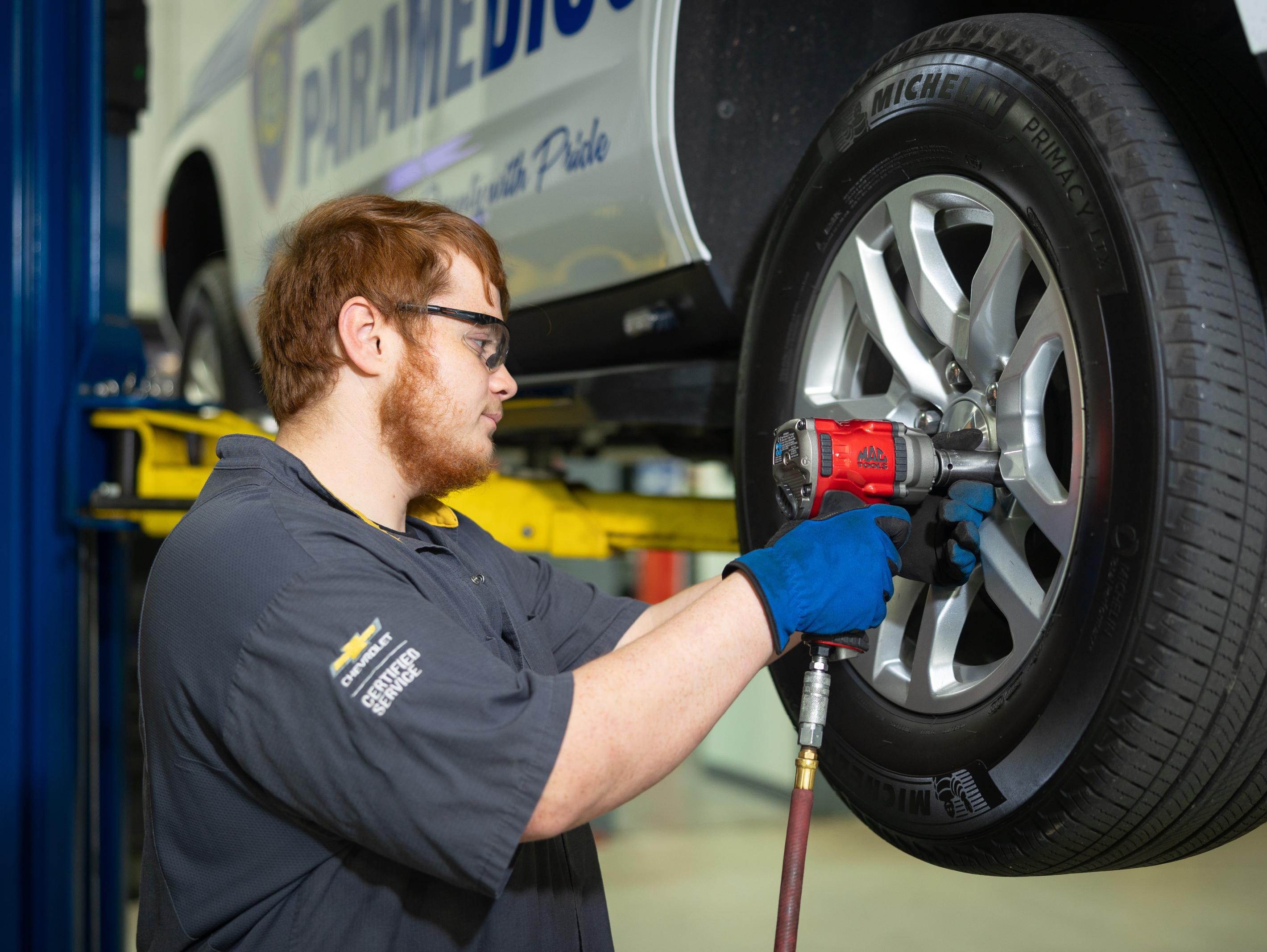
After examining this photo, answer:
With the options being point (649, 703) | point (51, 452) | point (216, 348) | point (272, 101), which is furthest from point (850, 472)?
point (216, 348)

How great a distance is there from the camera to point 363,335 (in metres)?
1.34

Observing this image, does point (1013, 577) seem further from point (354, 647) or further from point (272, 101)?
point (272, 101)

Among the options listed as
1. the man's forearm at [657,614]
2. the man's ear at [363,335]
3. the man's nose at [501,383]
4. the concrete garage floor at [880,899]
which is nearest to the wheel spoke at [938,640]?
the man's forearm at [657,614]

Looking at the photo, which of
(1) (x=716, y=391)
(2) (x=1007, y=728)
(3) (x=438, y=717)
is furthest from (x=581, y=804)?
(1) (x=716, y=391)

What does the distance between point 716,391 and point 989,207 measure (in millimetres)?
619

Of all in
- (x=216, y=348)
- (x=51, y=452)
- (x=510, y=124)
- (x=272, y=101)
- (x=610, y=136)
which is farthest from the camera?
(x=216, y=348)

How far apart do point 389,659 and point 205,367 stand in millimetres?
3061

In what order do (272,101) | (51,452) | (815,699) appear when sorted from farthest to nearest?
(272,101) → (51,452) → (815,699)

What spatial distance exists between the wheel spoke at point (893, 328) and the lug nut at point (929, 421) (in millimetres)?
13

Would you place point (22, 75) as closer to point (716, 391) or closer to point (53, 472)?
point (53, 472)

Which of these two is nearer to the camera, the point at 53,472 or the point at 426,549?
the point at 426,549

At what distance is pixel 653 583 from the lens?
6168 mm

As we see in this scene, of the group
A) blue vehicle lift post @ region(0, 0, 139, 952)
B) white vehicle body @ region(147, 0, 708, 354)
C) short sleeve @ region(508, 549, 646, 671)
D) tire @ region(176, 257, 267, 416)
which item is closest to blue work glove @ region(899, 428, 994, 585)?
short sleeve @ region(508, 549, 646, 671)

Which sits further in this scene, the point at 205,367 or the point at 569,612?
the point at 205,367
